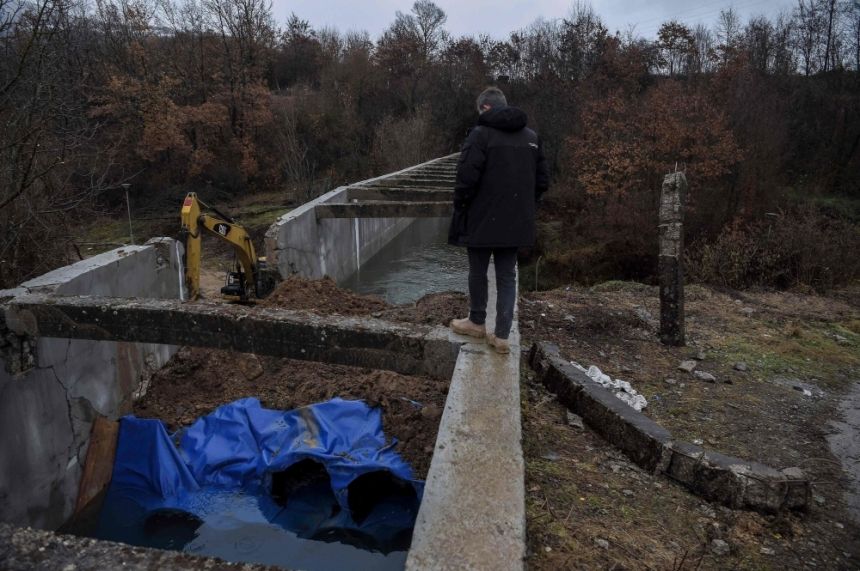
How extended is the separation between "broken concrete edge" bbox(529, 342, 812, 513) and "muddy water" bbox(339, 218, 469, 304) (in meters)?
8.59

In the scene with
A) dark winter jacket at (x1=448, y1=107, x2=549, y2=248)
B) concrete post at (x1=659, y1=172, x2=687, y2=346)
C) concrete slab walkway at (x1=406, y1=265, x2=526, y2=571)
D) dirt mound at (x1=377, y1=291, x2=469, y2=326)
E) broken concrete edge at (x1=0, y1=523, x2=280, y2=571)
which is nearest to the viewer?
broken concrete edge at (x1=0, y1=523, x2=280, y2=571)

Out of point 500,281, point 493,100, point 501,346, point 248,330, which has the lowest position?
point 501,346

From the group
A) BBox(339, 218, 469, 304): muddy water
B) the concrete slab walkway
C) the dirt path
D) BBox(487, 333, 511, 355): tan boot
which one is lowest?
BBox(339, 218, 469, 304): muddy water

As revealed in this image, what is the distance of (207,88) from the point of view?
1063 inches

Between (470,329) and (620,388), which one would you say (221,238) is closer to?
(470,329)

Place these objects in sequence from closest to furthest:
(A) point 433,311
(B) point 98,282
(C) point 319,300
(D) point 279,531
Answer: (D) point 279,531, (B) point 98,282, (A) point 433,311, (C) point 319,300

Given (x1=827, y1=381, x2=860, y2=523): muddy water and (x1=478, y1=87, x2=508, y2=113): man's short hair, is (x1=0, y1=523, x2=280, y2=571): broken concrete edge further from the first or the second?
(x1=827, y1=381, x2=860, y2=523): muddy water

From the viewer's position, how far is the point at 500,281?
13.0 ft

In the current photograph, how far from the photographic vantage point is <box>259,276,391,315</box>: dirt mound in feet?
25.4

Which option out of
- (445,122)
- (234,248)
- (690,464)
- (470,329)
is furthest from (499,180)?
(445,122)

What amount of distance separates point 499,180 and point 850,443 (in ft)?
11.3

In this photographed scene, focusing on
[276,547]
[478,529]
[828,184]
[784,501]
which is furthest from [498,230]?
[828,184]

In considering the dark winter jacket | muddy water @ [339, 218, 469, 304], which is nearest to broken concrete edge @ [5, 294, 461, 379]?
the dark winter jacket

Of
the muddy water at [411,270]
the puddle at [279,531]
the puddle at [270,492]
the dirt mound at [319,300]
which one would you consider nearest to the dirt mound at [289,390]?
the puddle at [270,492]
